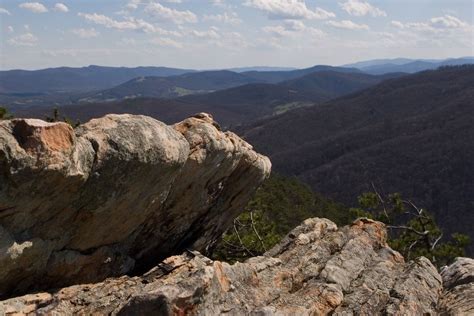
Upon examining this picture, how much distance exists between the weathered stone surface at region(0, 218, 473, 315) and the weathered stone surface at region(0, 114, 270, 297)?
2.54ft

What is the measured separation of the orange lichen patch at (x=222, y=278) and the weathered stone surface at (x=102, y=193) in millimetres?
2387

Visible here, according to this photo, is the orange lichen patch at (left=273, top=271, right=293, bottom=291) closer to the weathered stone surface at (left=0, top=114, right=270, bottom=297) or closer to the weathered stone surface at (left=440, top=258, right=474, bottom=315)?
the weathered stone surface at (left=0, top=114, right=270, bottom=297)

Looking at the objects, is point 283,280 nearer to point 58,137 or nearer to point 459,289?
point 459,289

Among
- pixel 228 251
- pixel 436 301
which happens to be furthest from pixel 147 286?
pixel 228 251

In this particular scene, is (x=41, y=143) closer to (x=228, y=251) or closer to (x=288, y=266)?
A: (x=288, y=266)

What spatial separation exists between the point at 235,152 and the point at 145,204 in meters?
3.73

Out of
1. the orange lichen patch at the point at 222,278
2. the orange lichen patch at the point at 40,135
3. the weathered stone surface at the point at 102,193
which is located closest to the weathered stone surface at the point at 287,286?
the orange lichen patch at the point at 222,278

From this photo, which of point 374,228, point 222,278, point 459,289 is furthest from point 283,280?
point 374,228

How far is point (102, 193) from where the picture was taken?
10.8 m

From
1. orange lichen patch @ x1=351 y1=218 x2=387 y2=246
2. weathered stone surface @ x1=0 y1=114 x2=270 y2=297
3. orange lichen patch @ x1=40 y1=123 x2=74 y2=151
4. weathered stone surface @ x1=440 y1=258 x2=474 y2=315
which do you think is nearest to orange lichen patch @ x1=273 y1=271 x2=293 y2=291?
weathered stone surface @ x1=0 y1=114 x2=270 y2=297

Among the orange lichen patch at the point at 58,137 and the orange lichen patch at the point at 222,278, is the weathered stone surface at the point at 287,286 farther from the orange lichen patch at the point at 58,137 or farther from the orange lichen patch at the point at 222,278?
the orange lichen patch at the point at 58,137

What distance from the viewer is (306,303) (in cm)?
1229

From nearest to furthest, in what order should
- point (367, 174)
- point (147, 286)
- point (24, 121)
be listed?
point (24, 121) < point (147, 286) < point (367, 174)

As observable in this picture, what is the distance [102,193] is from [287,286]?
19.4ft
